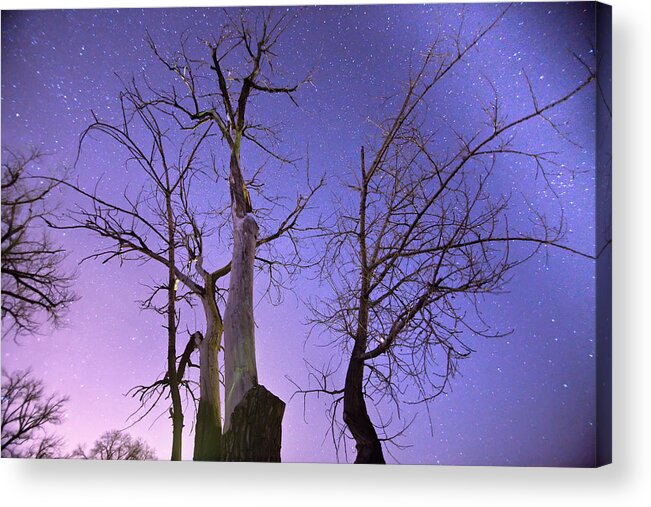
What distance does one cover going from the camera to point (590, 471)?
328cm

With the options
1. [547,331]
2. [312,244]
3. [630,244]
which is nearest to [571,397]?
[547,331]

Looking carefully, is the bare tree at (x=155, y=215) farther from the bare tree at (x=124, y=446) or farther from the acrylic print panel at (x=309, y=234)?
the bare tree at (x=124, y=446)

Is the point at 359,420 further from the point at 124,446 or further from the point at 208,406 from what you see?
the point at 124,446

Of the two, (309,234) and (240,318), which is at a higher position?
(309,234)

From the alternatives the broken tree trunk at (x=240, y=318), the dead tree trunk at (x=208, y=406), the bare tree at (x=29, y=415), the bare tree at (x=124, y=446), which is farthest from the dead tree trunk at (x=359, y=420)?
the bare tree at (x=29, y=415)

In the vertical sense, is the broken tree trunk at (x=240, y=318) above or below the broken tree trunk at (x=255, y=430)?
above

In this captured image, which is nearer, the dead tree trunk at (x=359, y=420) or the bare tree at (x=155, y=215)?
the dead tree trunk at (x=359, y=420)

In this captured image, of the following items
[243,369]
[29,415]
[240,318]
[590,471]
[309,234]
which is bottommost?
[590,471]

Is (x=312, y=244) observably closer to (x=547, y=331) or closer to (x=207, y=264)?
(x=207, y=264)

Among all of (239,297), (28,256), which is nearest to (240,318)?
(239,297)

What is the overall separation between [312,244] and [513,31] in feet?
3.37

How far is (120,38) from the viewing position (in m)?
3.44

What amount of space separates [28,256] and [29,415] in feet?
1.89

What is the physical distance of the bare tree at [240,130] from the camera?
3346 millimetres
